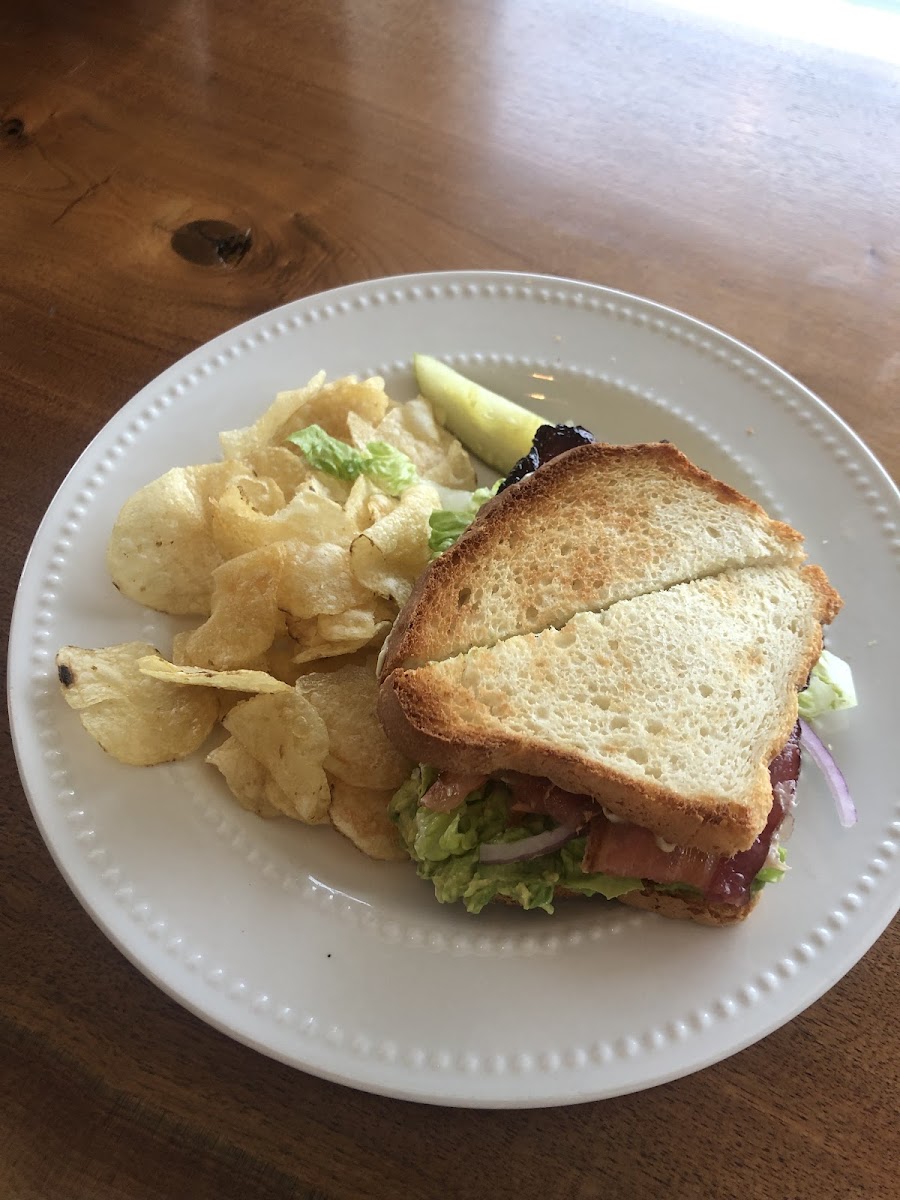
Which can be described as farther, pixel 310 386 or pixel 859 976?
pixel 310 386

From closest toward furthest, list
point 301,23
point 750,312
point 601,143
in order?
point 750,312 → point 601,143 → point 301,23

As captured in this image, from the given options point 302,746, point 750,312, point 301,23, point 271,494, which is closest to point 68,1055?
point 302,746

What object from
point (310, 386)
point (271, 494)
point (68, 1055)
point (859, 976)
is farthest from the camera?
point (310, 386)

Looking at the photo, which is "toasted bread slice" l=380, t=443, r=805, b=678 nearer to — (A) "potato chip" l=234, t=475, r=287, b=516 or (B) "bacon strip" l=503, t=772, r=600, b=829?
(B) "bacon strip" l=503, t=772, r=600, b=829

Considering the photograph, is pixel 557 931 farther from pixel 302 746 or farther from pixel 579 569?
pixel 579 569

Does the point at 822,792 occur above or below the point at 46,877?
above

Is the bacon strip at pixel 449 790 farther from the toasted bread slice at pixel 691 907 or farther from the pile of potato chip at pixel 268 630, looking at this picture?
the toasted bread slice at pixel 691 907

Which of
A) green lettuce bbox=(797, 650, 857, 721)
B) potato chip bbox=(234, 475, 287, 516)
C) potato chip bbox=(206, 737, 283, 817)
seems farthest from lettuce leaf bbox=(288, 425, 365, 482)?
green lettuce bbox=(797, 650, 857, 721)
